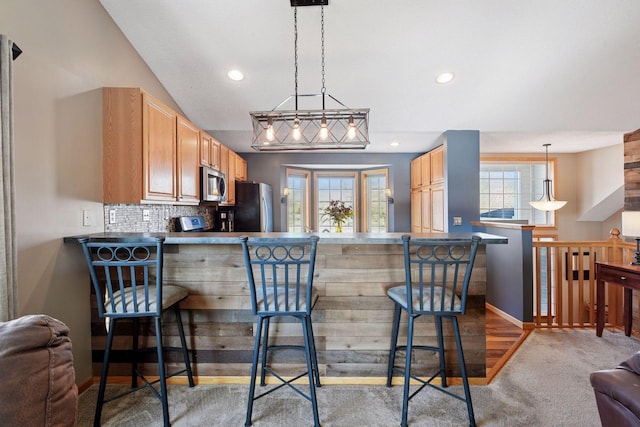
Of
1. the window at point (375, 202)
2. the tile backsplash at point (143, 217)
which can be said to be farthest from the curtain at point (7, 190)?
the window at point (375, 202)

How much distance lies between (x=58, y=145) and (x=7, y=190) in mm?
546

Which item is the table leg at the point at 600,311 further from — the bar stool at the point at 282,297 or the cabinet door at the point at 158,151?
the cabinet door at the point at 158,151

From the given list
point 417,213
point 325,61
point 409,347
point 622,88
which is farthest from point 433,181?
point 409,347

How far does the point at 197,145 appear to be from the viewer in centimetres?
Result: 313

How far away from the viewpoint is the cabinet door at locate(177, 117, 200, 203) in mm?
2751

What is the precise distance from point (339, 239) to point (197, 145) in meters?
2.07

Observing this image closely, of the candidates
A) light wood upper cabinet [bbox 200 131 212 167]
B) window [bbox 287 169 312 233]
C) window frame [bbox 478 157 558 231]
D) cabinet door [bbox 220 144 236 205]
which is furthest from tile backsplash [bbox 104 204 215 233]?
window frame [bbox 478 157 558 231]

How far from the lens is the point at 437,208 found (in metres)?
4.31

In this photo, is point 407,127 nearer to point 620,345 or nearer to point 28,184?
point 620,345

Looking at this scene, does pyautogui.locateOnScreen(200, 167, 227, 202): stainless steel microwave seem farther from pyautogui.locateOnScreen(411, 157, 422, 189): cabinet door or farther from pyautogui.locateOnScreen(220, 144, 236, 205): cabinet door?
pyautogui.locateOnScreen(411, 157, 422, 189): cabinet door

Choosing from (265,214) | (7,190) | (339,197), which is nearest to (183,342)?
(7,190)

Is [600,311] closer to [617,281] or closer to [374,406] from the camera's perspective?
[617,281]

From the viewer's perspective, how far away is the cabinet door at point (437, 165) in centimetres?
416

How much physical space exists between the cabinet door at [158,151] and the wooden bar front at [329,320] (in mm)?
691
